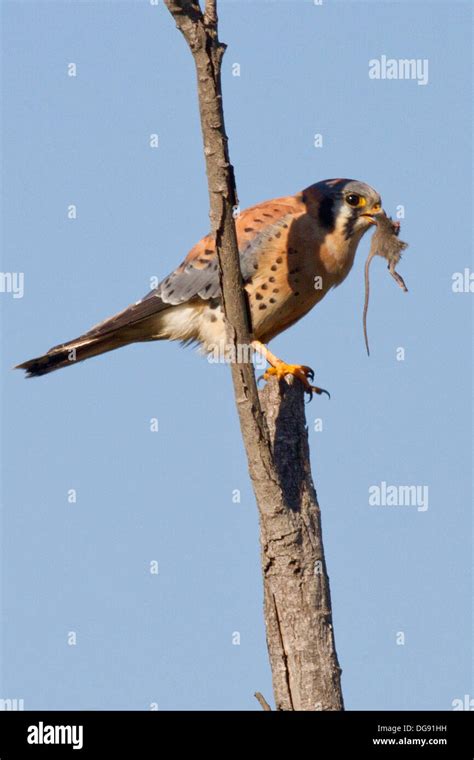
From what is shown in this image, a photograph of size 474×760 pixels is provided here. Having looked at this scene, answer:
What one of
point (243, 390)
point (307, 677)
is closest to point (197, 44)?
point (243, 390)

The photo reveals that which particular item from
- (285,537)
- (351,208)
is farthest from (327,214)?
(285,537)

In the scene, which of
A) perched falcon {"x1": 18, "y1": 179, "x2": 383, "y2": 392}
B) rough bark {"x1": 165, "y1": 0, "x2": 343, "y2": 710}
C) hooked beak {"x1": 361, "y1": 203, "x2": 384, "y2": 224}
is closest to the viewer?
rough bark {"x1": 165, "y1": 0, "x2": 343, "y2": 710}

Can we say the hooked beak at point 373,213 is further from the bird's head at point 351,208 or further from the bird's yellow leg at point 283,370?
the bird's yellow leg at point 283,370

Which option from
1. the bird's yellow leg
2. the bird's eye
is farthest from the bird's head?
the bird's yellow leg

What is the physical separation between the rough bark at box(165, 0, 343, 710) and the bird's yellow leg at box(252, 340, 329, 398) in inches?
16.3

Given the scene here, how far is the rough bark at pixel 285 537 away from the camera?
5.04 m

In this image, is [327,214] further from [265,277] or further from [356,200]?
[265,277]

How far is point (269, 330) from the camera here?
6.66 m

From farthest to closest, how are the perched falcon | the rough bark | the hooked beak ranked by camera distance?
the hooked beak < the perched falcon < the rough bark

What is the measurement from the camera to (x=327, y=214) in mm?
6727

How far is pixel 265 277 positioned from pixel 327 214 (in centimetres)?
56

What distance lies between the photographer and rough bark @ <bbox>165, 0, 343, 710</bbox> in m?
5.04

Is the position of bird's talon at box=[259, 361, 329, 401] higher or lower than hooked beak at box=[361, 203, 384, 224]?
lower

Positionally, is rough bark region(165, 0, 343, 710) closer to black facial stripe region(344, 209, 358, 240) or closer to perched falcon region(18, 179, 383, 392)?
perched falcon region(18, 179, 383, 392)
